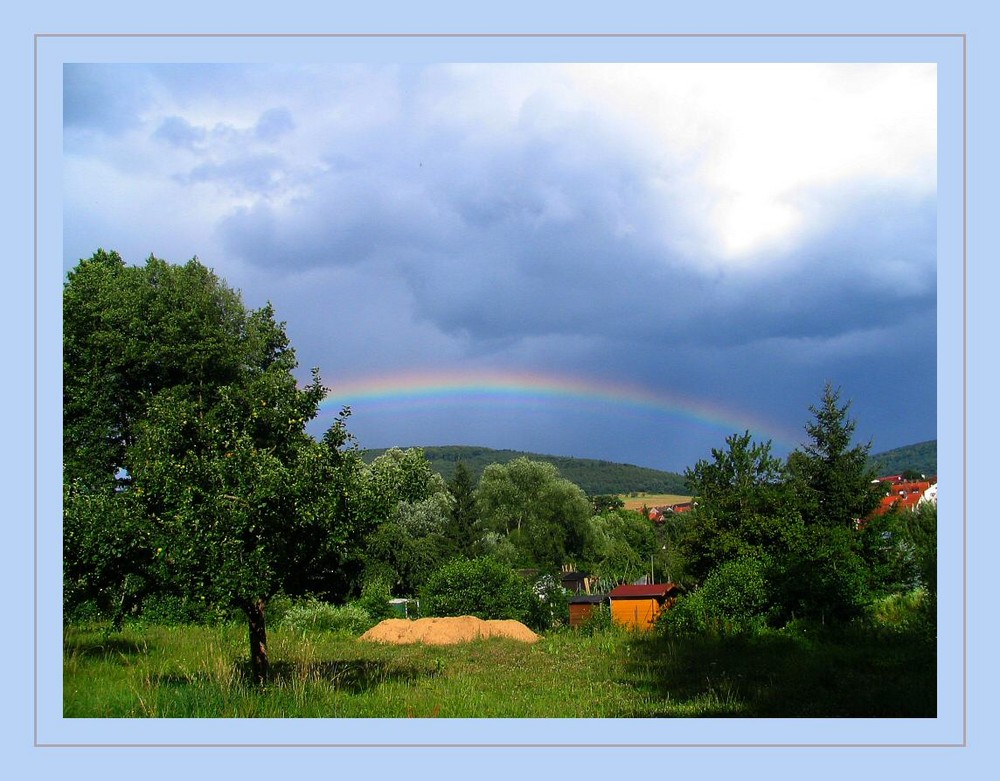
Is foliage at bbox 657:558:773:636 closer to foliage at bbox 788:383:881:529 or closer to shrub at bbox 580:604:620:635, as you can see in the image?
shrub at bbox 580:604:620:635

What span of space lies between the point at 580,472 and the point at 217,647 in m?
115

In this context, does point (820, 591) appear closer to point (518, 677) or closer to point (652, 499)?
point (518, 677)

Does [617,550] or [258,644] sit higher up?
[258,644]

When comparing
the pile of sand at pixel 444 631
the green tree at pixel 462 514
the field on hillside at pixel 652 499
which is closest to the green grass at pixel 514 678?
the pile of sand at pixel 444 631

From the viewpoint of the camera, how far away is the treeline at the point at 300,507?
9.20 metres

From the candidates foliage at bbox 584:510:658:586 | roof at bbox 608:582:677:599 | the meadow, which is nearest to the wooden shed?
roof at bbox 608:582:677:599

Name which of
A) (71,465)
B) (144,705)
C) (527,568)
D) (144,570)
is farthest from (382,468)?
(527,568)

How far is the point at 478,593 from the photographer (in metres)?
24.7

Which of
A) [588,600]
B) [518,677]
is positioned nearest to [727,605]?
[518,677]

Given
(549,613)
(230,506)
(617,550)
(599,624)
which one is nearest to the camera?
(230,506)

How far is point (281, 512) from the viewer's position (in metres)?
9.28

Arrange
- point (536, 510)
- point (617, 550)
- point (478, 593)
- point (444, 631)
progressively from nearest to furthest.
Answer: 1. point (444, 631)
2. point (478, 593)
3. point (536, 510)
4. point (617, 550)

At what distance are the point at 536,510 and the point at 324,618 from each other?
3616 centimetres

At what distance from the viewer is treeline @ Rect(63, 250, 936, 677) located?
920 centimetres
